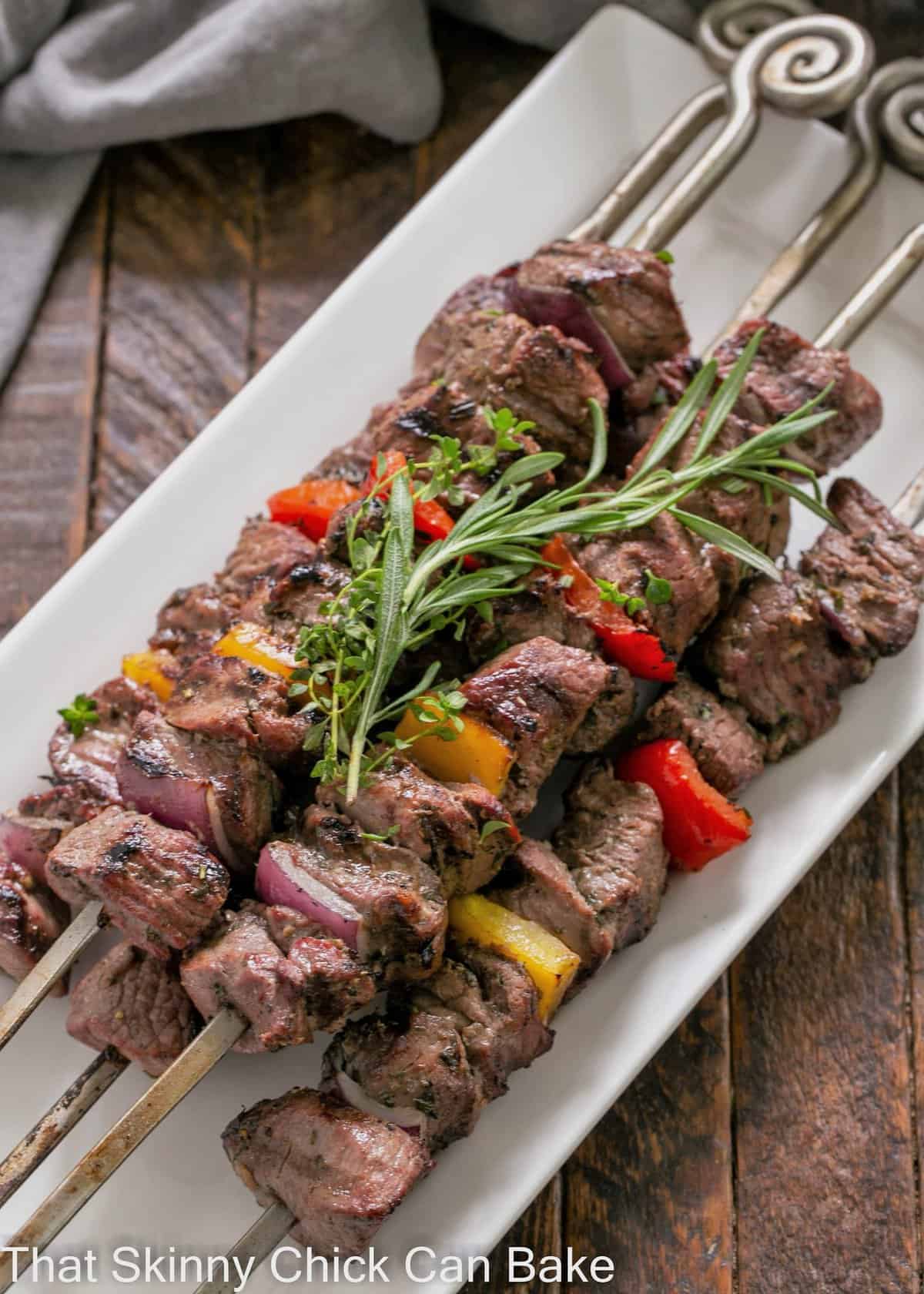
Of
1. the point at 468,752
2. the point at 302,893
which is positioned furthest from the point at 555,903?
the point at 302,893

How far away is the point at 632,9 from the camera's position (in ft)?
16.2

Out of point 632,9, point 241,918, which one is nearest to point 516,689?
point 241,918

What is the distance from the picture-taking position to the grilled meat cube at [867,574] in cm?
383

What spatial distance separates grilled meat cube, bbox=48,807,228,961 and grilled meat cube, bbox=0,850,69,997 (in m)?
0.35

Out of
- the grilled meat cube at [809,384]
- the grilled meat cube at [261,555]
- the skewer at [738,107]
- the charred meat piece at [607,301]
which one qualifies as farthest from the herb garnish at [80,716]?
the skewer at [738,107]

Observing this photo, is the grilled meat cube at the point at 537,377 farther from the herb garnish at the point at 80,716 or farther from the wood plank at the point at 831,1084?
the wood plank at the point at 831,1084

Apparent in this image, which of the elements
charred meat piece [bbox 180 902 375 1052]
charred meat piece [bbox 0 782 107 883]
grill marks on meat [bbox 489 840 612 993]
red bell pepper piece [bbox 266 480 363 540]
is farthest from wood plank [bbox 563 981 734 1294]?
red bell pepper piece [bbox 266 480 363 540]

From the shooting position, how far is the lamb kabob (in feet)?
10.1

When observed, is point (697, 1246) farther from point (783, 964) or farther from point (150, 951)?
A: point (150, 951)

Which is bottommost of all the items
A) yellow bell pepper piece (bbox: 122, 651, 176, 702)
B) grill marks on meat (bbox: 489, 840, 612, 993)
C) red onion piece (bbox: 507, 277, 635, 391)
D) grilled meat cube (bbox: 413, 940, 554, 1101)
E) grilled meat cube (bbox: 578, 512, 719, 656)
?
yellow bell pepper piece (bbox: 122, 651, 176, 702)

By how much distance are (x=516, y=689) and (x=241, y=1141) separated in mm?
1234

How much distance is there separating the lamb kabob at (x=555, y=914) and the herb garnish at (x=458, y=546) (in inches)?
10.4

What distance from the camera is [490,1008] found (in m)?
3.24

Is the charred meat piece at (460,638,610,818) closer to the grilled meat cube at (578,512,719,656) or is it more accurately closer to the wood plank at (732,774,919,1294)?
the grilled meat cube at (578,512,719,656)
